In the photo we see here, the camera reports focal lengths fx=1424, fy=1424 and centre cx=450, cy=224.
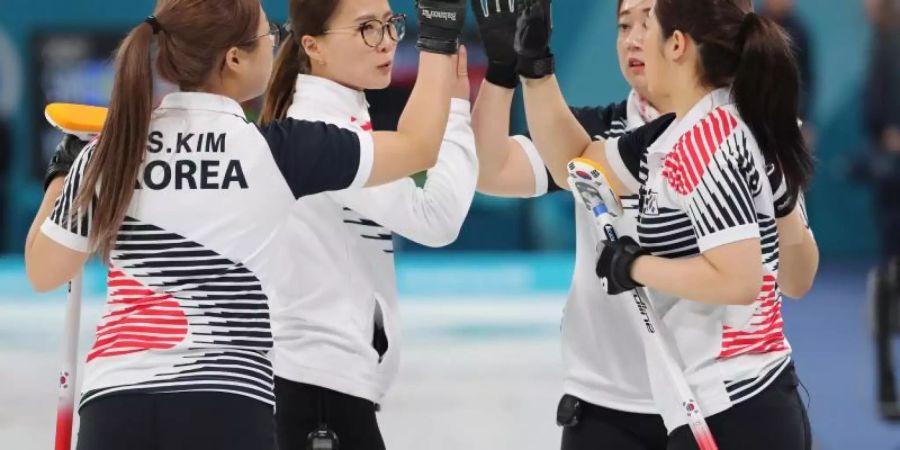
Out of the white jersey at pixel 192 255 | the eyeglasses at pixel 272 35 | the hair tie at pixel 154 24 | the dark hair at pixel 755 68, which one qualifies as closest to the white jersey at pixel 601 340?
the dark hair at pixel 755 68

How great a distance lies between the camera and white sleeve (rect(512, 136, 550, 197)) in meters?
3.55

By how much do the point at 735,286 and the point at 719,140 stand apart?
11.0 inches

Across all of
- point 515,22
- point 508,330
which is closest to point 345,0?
point 515,22

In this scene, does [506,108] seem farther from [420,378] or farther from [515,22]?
[420,378]

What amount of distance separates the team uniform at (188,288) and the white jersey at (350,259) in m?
0.46

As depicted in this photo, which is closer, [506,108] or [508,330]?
[506,108]

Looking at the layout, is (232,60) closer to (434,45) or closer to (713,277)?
(434,45)

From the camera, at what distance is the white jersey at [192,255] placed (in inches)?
102

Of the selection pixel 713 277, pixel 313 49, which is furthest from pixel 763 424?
pixel 313 49

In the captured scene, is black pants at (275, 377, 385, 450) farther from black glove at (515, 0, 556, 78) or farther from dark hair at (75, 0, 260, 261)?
black glove at (515, 0, 556, 78)

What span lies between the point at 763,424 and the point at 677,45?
756 millimetres

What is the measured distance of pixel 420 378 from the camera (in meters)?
7.16

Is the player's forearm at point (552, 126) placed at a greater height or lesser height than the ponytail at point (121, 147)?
lesser

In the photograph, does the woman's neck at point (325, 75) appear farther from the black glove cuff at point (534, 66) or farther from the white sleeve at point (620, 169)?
the white sleeve at point (620, 169)
